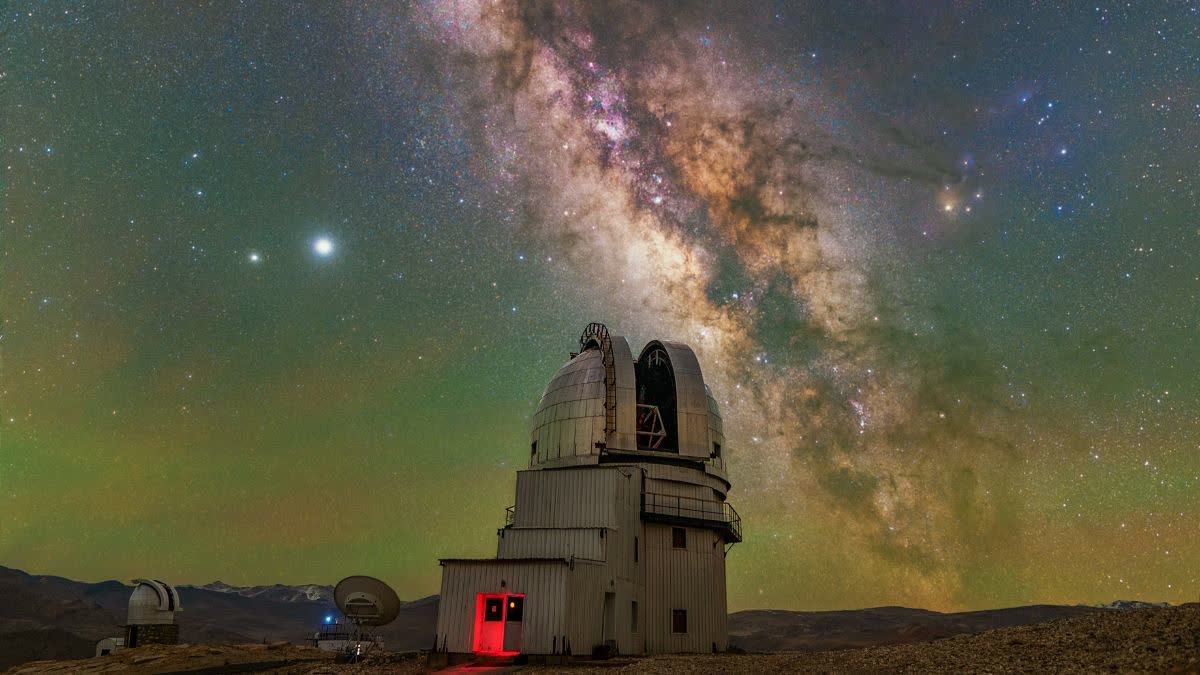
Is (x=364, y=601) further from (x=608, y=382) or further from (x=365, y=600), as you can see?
(x=608, y=382)

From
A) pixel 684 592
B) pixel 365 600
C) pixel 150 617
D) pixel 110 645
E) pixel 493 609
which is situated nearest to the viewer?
pixel 493 609

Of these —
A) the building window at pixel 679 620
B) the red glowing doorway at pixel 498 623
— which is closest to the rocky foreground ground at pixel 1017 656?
the red glowing doorway at pixel 498 623

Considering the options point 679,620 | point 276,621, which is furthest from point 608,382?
point 276,621

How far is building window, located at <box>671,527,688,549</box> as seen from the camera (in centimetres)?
2844

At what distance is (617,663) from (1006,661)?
10.3 metres

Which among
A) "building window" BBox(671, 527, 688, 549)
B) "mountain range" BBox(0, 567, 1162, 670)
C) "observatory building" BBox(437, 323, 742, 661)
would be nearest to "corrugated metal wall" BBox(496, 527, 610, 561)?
"observatory building" BBox(437, 323, 742, 661)

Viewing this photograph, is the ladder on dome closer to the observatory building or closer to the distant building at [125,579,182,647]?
the observatory building

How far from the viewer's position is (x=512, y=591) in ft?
72.7

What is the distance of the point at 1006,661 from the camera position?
1333cm

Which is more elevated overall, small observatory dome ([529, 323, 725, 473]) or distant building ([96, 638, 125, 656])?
small observatory dome ([529, 323, 725, 473])

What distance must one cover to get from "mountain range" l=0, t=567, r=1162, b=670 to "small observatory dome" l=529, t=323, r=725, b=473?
37.0 m

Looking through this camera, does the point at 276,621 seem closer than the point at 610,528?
No

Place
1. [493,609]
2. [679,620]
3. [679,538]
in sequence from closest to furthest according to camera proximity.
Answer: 1. [493,609]
2. [679,620]
3. [679,538]

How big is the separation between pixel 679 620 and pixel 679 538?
2.84m
